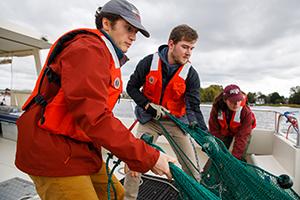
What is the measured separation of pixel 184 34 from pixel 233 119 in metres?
1.71

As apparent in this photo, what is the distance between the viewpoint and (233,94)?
2900mm

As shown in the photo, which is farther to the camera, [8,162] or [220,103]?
[8,162]

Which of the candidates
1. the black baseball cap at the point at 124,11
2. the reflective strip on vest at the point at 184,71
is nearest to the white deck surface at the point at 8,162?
the reflective strip on vest at the point at 184,71

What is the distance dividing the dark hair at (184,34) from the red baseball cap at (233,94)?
3.91ft

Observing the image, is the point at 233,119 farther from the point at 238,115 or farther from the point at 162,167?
the point at 162,167

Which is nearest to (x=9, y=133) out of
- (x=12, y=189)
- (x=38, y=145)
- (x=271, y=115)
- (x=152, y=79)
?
(x=12, y=189)

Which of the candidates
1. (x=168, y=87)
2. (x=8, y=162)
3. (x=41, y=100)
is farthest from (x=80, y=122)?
(x=8, y=162)

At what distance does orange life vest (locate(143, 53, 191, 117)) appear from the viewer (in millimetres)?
2219

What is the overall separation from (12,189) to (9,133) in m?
2.58

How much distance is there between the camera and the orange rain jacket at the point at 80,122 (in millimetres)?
826

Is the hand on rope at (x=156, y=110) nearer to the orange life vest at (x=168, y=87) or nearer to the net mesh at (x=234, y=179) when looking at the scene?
the orange life vest at (x=168, y=87)

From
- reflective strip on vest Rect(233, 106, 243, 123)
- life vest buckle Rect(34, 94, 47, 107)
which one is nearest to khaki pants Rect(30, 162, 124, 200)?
life vest buckle Rect(34, 94, 47, 107)

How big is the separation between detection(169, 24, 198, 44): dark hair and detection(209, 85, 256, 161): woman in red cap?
1.23 meters

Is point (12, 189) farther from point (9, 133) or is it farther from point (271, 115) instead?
point (271, 115)
